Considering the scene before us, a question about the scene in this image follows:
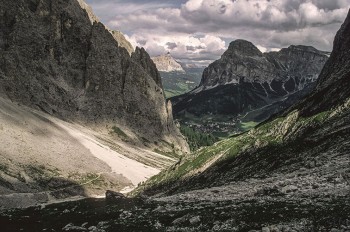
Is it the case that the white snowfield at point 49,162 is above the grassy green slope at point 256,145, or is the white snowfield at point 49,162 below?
below

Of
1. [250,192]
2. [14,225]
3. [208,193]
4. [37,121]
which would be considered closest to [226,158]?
[208,193]

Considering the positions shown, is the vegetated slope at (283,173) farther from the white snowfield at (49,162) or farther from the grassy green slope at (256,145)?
the white snowfield at (49,162)

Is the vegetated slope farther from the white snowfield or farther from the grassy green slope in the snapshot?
the white snowfield

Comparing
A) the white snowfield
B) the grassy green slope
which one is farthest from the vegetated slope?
the white snowfield

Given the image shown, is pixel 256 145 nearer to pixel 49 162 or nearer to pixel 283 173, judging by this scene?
pixel 283 173

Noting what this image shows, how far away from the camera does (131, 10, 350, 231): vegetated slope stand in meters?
27.7

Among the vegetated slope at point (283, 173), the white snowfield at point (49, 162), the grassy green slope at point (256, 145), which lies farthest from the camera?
the white snowfield at point (49, 162)

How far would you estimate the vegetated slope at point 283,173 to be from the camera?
1089 inches

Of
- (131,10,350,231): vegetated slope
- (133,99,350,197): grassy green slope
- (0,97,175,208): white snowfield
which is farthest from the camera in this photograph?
(0,97,175,208): white snowfield

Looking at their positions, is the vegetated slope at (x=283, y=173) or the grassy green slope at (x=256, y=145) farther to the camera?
the grassy green slope at (x=256, y=145)

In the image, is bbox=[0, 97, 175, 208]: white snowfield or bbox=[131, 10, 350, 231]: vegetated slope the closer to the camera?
bbox=[131, 10, 350, 231]: vegetated slope

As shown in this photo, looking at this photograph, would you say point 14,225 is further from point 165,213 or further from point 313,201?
point 313,201

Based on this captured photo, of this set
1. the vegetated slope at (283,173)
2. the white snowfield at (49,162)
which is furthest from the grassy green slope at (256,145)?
the white snowfield at (49,162)

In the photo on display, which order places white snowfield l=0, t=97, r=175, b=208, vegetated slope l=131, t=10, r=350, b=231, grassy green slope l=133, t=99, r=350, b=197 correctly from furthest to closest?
white snowfield l=0, t=97, r=175, b=208 < grassy green slope l=133, t=99, r=350, b=197 < vegetated slope l=131, t=10, r=350, b=231
